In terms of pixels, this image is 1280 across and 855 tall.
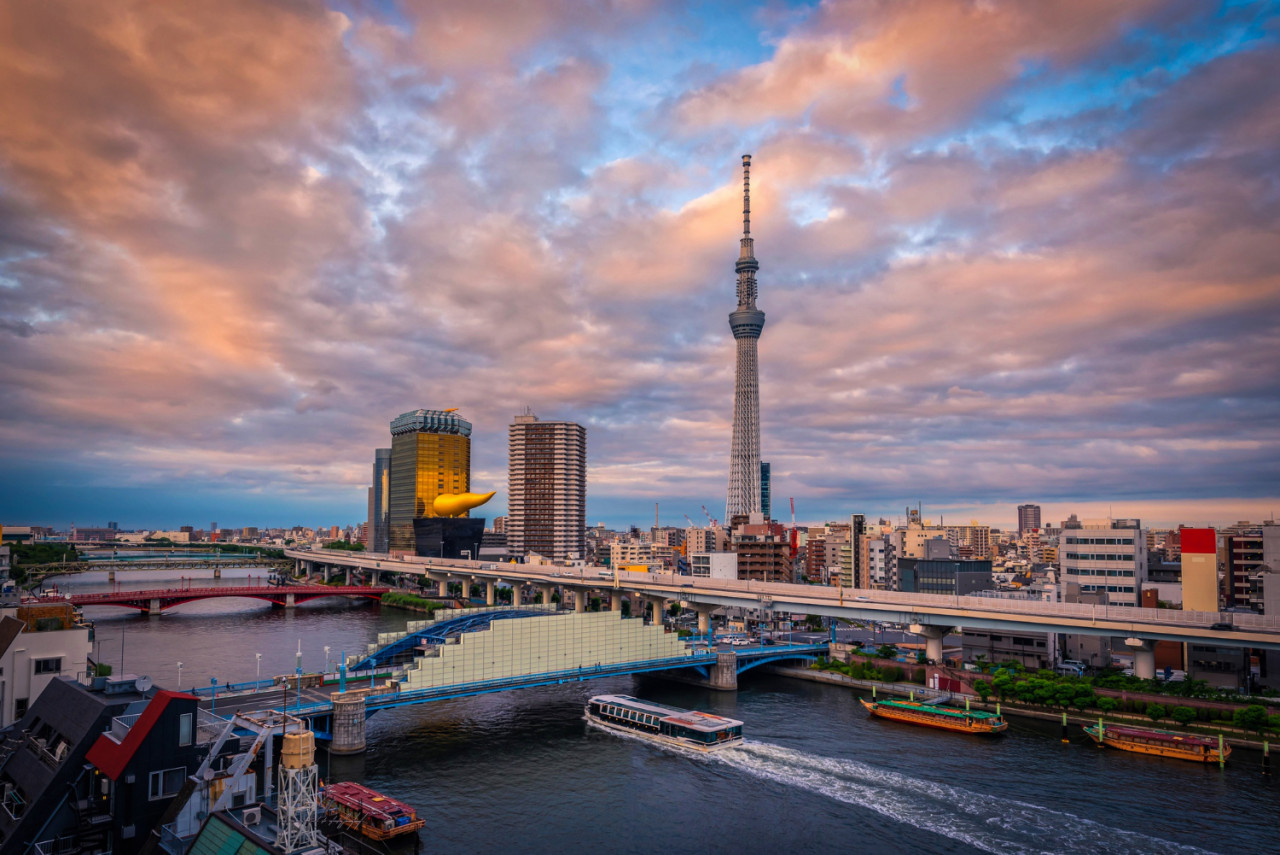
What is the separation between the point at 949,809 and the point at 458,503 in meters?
155

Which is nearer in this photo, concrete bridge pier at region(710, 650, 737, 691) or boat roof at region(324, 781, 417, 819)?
boat roof at region(324, 781, 417, 819)

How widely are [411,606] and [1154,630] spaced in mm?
116859

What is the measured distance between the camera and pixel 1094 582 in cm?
8612

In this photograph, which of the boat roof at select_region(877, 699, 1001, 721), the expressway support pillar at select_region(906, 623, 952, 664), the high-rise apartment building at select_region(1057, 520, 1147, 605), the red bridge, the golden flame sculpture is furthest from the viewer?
the golden flame sculpture

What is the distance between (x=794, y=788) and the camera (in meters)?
44.5

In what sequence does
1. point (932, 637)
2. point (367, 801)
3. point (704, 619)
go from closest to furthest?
point (367, 801) → point (932, 637) → point (704, 619)

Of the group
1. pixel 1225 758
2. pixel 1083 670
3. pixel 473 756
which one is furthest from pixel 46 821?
pixel 1083 670

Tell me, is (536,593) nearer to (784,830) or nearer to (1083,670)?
(1083,670)

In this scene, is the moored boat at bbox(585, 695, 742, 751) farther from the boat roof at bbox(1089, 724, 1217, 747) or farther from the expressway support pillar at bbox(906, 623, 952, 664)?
the expressway support pillar at bbox(906, 623, 952, 664)

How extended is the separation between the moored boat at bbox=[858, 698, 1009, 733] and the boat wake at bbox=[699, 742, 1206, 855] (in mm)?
13272

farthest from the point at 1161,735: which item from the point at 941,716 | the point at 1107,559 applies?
the point at 1107,559

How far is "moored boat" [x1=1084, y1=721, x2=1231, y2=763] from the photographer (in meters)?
50.2

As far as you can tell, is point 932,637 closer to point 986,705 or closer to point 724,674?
point 986,705

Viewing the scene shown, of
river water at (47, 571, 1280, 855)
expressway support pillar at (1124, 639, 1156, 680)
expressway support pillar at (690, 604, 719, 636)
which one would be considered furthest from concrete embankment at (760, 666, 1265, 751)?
expressway support pillar at (690, 604, 719, 636)
